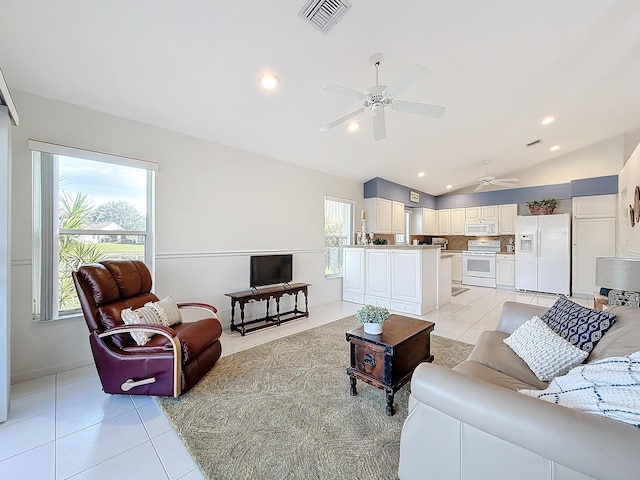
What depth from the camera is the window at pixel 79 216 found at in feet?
8.36

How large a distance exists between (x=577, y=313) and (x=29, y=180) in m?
4.61

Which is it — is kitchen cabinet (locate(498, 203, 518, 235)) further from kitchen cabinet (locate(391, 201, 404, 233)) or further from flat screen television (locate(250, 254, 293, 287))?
flat screen television (locate(250, 254, 293, 287))

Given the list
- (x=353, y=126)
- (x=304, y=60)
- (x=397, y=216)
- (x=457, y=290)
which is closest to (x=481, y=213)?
(x=457, y=290)

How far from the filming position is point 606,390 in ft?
3.19

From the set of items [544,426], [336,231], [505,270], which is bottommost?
[505,270]

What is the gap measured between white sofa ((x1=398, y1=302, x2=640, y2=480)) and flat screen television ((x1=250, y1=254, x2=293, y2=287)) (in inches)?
114

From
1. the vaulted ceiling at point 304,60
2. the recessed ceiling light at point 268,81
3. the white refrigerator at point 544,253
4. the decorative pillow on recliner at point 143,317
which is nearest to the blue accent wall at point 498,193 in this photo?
the white refrigerator at point 544,253

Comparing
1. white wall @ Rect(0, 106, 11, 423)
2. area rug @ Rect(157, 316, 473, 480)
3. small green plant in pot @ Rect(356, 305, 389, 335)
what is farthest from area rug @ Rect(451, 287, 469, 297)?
white wall @ Rect(0, 106, 11, 423)

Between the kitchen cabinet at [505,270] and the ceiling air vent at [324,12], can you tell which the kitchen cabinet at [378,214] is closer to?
the kitchen cabinet at [505,270]

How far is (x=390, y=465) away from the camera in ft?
4.98

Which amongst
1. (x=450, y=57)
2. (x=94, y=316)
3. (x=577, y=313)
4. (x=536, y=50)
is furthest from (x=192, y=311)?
(x=536, y=50)

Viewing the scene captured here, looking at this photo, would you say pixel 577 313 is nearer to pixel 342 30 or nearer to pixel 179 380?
pixel 342 30

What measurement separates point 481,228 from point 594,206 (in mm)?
2212

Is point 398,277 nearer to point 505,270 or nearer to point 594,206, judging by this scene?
point 505,270
